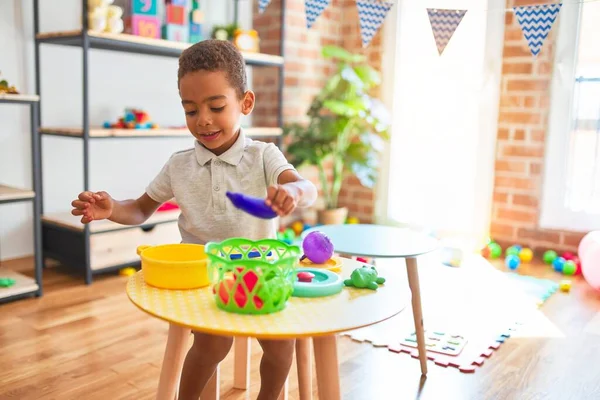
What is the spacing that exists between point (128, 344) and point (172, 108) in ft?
5.69

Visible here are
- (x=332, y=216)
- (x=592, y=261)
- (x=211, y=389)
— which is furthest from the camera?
(x=332, y=216)

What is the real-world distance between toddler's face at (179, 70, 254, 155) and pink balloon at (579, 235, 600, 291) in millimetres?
2151

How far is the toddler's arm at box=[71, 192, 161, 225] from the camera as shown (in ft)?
3.90

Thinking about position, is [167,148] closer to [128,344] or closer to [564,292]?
[128,344]

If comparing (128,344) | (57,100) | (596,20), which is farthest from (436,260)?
(57,100)

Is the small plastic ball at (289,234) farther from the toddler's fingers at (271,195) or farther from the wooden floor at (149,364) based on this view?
the toddler's fingers at (271,195)

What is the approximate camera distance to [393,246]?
1.85 m

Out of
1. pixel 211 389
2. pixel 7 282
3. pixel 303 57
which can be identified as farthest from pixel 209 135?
Answer: pixel 303 57

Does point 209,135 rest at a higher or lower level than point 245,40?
lower

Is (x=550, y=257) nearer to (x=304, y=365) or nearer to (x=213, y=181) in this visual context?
(x=304, y=365)

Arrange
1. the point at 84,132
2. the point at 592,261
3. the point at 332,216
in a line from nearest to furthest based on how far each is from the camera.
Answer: the point at 84,132 → the point at 592,261 → the point at 332,216

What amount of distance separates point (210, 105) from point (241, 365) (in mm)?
863

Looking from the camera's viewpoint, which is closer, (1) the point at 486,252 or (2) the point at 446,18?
(2) the point at 446,18

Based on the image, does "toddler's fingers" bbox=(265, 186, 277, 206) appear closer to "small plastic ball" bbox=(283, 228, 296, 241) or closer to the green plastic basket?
the green plastic basket
